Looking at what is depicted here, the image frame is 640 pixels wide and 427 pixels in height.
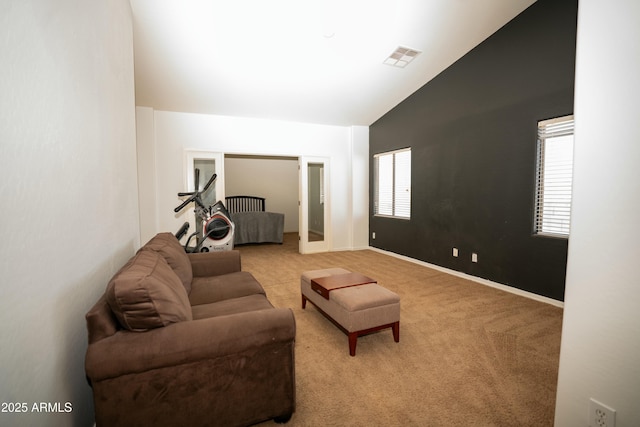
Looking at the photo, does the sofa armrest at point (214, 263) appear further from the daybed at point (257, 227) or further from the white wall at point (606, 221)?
the daybed at point (257, 227)

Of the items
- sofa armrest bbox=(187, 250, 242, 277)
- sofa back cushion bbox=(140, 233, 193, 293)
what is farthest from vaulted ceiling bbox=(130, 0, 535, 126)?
sofa armrest bbox=(187, 250, 242, 277)

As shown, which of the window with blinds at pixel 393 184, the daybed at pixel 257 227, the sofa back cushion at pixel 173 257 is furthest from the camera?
the daybed at pixel 257 227

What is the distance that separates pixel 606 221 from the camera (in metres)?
1.10

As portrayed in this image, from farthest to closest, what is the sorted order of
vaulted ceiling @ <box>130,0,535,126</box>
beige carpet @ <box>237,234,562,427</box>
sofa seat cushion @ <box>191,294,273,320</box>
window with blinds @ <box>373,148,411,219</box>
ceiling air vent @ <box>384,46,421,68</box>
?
window with blinds @ <box>373,148,411,219</box> < ceiling air vent @ <box>384,46,421,68</box> < vaulted ceiling @ <box>130,0,535,126</box> < sofa seat cushion @ <box>191,294,273,320</box> < beige carpet @ <box>237,234,562,427</box>

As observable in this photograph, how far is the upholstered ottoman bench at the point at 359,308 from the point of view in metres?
2.08

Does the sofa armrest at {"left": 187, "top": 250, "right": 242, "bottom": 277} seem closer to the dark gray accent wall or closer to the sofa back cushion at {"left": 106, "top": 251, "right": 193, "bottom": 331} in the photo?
the sofa back cushion at {"left": 106, "top": 251, "right": 193, "bottom": 331}

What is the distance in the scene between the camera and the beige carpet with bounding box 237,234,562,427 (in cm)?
154

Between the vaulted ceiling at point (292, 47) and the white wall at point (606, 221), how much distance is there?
240 cm

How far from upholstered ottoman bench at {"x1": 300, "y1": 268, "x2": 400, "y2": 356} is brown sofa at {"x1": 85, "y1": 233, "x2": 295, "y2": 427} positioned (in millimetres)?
756

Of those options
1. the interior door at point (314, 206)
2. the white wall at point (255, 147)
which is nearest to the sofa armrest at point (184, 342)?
the white wall at point (255, 147)

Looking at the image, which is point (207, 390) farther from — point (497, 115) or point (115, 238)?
point (497, 115)

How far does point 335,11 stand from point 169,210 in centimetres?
390

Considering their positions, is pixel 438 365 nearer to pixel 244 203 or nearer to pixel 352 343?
pixel 352 343

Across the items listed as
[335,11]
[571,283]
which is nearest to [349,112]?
[335,11]
